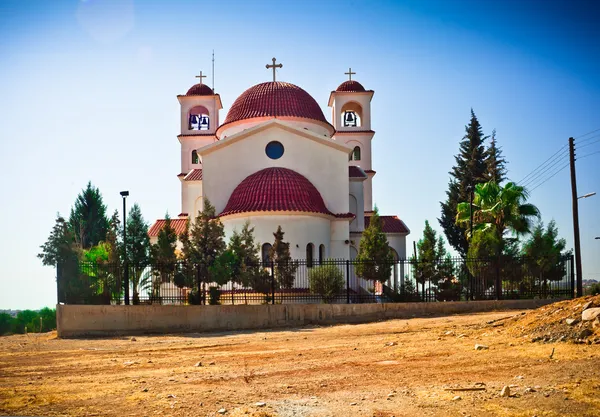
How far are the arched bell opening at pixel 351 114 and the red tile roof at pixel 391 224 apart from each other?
6.84 meters

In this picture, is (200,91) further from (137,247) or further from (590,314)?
(590,314)

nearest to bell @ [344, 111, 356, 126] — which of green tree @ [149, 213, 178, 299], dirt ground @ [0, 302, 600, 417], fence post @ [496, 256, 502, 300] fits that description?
green tree @ [149, 213, 178, 299]

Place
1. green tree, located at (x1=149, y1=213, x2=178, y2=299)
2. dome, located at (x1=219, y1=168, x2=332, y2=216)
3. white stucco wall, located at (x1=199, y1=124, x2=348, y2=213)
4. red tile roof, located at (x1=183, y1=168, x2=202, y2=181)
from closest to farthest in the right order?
green tree, located at (x1=149, y1=213, x2=178, y2=299), dome, located at (x1=219, y1=168, x2=332, y2=216), white stucco wall, located at (x1=199, y1=124, x2=348, y2=213), red tile roof, located at (x1=183, y1=168, x2=202, y2=181)

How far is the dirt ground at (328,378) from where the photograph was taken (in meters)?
7.75

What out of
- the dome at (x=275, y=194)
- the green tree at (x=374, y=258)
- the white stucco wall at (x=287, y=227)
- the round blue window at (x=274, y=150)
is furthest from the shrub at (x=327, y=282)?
the round blue window at (x=274, y=150)

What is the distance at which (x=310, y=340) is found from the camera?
50.8ft

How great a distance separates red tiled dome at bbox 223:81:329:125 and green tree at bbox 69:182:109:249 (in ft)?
45.8

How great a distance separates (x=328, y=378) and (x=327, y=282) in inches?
500

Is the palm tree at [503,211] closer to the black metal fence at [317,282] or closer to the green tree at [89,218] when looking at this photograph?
the black metal fence at [317,282]

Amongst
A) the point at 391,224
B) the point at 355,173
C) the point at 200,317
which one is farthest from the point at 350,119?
the point at 200,317

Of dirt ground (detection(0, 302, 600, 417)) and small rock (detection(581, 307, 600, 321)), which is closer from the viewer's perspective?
dirt ground (detection(0, 302, 600, 417))

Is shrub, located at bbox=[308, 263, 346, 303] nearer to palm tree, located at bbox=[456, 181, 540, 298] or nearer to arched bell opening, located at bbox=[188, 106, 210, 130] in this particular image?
palm tree, located at bbox=[456, 181, 540, 298]

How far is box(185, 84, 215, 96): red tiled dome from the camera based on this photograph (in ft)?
141

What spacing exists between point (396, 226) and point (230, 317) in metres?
20.3
